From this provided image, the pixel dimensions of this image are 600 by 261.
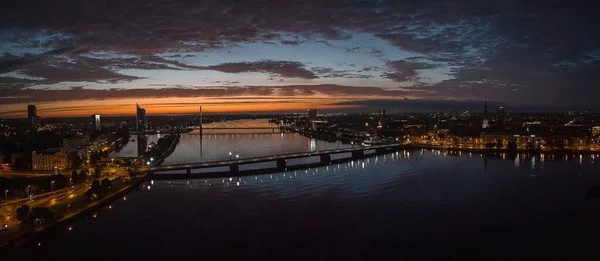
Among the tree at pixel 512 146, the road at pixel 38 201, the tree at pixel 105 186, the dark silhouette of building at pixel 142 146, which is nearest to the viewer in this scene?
the road at pixel 38 201

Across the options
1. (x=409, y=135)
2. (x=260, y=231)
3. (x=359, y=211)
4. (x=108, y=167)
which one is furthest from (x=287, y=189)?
(x=409, y=135)

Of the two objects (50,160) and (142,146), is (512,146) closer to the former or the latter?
(50,160)

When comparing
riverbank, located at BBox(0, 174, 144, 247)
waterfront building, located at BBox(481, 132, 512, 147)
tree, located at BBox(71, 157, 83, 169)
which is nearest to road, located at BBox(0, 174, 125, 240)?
riverbank, located at BBox(0, 174, 144, 247)

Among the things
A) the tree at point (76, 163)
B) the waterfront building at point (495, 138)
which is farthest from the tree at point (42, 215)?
the waterfront building at point (495, 138)

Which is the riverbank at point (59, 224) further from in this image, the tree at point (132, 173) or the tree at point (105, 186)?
the tree at point (132, 173)

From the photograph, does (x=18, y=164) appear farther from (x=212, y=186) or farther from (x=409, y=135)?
(x=409, y=135)

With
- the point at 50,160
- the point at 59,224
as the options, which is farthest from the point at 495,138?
the point at 59,224

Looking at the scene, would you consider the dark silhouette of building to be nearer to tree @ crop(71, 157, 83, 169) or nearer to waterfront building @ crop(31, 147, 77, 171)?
tree @ crop(71, 157, 83, 169)

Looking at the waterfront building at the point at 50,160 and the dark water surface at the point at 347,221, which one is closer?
the dark water surface at the point at 347,221
